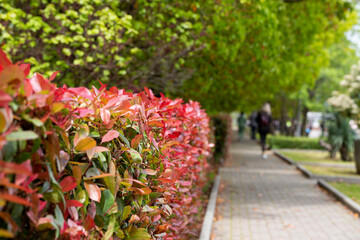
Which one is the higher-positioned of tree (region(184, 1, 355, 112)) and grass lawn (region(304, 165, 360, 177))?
tree (region(184, 1, 355, 112))

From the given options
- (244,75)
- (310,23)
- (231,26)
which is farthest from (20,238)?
(310,23)

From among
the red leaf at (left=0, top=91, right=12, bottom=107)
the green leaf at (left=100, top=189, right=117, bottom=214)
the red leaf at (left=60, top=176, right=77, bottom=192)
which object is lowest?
the green leaf at (left=100, top=189, right=117, bottom=214)

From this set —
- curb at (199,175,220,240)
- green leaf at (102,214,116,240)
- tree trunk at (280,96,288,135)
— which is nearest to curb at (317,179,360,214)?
curb at (199,175,220,240)

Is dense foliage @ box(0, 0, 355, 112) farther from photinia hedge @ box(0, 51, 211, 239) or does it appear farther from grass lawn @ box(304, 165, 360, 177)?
photinia hedge @ box(0, 51, 211, 239)

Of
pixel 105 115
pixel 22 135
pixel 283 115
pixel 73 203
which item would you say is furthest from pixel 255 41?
pixel 283 115

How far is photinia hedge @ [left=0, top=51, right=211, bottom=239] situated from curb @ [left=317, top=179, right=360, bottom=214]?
6.71 metres

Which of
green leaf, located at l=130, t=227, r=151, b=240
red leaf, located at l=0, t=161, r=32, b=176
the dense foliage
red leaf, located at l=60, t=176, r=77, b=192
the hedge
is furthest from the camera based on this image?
the hedge

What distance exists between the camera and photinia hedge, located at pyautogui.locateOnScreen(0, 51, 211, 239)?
145 centimetres

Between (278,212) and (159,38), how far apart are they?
4.67m

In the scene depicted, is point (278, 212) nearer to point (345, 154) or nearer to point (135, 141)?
point (135, 141)

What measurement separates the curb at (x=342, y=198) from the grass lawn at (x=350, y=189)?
24cm

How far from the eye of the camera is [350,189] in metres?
10.9

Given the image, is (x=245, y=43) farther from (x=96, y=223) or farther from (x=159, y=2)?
(x=96, y=223)

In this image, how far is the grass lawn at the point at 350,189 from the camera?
9781mm
